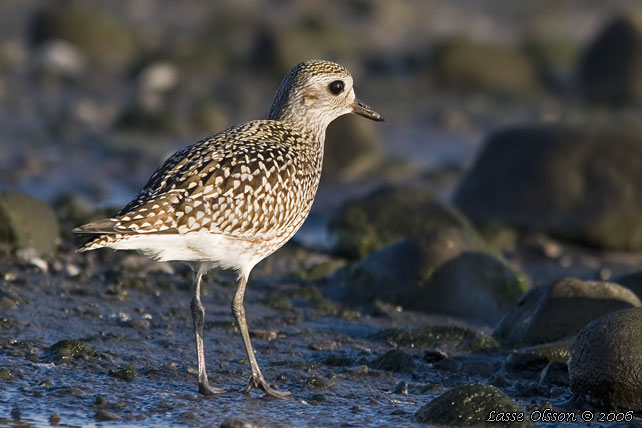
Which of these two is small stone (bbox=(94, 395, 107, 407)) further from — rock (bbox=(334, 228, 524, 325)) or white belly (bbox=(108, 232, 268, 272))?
rock (bbox=(334, 228, 524, 325))

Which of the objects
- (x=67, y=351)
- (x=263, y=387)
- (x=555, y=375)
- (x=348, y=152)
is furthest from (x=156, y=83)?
(x=555, y=375)

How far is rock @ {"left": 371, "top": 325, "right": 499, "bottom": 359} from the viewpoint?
9.22 meters

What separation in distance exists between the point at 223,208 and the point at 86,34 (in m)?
16.1

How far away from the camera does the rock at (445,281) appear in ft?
34.3

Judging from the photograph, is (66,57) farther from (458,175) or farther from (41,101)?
(458,175)

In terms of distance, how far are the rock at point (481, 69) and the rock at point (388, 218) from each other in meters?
9.92

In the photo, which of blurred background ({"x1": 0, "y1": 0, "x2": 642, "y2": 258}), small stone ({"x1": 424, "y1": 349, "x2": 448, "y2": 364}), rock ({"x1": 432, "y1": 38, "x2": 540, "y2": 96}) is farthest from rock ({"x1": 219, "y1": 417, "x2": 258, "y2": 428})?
rock ({"x1": 432, "y1": 38, "x2": 540, "y2": 96})

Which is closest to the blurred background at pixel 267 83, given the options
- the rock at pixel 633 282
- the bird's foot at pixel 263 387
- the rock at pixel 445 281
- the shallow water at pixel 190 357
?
the rock at pixel 445 281

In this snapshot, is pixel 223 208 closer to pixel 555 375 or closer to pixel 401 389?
pixel 401 389

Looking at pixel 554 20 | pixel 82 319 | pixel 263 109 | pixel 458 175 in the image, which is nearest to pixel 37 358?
pixel 82 319

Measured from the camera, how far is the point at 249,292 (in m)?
10.8

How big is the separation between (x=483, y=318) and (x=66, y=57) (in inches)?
560

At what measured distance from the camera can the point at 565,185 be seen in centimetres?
1413

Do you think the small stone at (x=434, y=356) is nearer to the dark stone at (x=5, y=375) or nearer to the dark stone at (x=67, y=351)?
the dark stone at (x=67, y=351)
